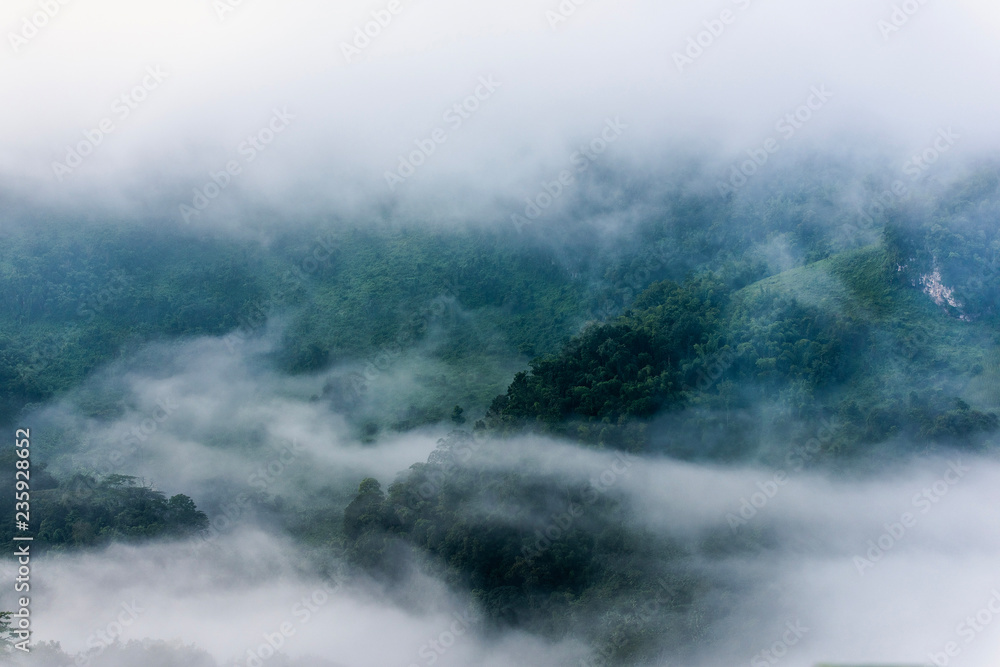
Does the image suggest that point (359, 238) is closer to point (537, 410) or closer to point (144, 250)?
point (144, 250)

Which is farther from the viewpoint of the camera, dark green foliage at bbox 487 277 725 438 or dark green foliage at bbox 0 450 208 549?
dark green foliage at bbox 0 450 208 549

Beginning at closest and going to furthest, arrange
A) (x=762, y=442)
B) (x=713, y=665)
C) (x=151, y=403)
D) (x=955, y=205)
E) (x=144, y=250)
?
1. (x=713, y=665)
2. (x=762, y=442)
3. (x=955, y=205)
4. (x=151, y=403)
5. (x=144, y=250)

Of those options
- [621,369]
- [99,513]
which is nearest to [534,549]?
[621,369]

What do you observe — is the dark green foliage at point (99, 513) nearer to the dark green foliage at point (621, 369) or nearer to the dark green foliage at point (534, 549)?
the dark green foliage at point (534, 549)

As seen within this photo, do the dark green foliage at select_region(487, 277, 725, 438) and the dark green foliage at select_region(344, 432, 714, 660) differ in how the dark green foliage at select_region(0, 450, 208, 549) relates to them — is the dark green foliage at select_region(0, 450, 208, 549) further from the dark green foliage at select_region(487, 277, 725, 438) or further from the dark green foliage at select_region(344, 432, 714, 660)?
the dark green foliage at select_region(487, 277, 725, 438)

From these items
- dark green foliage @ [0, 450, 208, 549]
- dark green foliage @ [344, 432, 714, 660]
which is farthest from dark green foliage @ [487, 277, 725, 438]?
dark green foliage @ [0, 450, 208, 549]

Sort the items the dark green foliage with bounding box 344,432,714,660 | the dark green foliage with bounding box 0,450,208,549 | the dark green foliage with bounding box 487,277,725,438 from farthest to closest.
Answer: the dark green foliage with bounding box 0,450,208,549, the dark green foliage with bounding box 487,277,725,438, the dark green foliage with bounding box 344,432,714,660

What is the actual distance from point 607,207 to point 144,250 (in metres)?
36.1

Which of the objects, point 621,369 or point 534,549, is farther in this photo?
point 621,369

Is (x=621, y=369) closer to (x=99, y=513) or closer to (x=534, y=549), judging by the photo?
(x=534, y=549)

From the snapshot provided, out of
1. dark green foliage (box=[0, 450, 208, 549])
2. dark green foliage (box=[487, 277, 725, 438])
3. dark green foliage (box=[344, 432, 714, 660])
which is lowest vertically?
dark green foliage (box=[344, 432, 714, 660])

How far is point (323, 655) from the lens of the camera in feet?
121

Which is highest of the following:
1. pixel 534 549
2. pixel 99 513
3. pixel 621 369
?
pixel 621 369

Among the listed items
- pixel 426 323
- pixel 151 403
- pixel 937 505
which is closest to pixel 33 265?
pixel 151 403
